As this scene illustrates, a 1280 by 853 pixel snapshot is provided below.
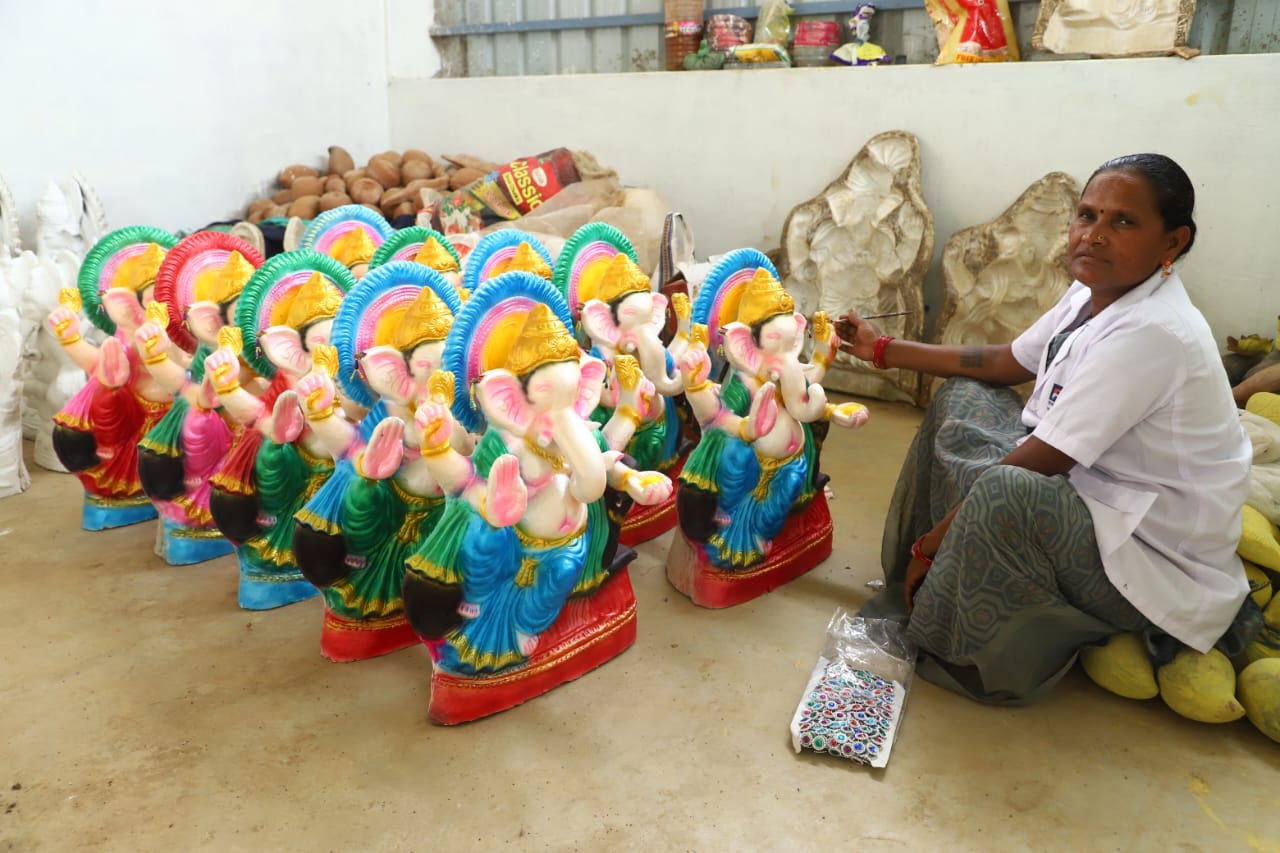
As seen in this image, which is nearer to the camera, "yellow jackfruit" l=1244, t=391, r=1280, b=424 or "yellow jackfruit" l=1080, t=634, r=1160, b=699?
"yellow jackfruit" l=1080, t=634, r=1160, b=699

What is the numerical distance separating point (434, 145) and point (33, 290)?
11.6 feet

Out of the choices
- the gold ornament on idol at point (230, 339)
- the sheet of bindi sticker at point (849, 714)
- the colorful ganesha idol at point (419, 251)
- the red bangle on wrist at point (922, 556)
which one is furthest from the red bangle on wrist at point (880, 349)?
the gold ornament on idol at point (230, 339)

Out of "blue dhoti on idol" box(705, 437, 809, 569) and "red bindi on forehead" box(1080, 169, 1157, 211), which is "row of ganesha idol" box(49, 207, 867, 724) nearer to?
"blue dhoti on idol" box(705, 437, 809, 569)

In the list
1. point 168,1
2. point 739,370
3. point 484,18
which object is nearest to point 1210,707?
point 739,370

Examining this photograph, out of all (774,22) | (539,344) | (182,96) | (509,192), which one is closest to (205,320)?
(539,344)

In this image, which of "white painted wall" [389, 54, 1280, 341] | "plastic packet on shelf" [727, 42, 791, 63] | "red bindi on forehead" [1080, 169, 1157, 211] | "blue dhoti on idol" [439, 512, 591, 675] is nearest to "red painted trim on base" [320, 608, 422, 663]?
"blue dhoti on idol" [439, 512, 591, 675]

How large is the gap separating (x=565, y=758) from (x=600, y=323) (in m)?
1.18

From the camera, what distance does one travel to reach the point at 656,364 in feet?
8.83

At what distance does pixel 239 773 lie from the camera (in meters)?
1.99

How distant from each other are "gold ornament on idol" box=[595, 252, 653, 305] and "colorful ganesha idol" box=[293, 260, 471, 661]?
1.53 feet

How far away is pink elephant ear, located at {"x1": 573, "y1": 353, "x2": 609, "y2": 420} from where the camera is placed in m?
2.07

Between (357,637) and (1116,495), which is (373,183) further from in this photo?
(1116,495)

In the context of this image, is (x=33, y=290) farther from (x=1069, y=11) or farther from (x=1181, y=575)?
(x=1069, y=11)

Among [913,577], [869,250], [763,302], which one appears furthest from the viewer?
[869,250]
